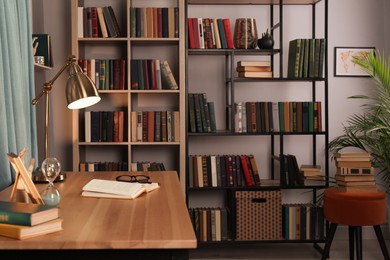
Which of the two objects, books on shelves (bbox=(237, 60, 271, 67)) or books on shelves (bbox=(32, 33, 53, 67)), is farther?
books on shelves (bbox=(237, 60, 271, 67))

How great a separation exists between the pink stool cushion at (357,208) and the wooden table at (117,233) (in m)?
1.91

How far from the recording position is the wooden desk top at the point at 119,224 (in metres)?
1.66

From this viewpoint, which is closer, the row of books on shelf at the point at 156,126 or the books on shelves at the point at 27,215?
the books on shelves at the point at 27,215

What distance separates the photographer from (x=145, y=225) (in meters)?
1.87

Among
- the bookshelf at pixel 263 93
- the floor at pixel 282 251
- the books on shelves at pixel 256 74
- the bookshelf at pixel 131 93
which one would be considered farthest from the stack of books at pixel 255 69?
the floor at pixel 282 251

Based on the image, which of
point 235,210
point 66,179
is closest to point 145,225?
point 66,179

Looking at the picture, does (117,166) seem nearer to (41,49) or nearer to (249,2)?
(41,49)

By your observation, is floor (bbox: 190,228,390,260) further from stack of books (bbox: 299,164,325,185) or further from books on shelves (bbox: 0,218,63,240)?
books on shelves (bbox: 0,218,63,240)

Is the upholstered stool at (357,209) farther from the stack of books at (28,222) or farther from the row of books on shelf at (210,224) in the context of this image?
the stack of books at (28,222)

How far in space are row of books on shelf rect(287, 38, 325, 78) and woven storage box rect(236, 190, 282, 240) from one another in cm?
94

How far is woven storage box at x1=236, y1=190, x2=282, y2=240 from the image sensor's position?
458 cm

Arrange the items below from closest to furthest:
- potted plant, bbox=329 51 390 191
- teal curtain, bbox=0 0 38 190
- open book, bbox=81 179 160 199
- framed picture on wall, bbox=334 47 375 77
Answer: open book, bbox=81 179 160 199 → teal curtain, bbox=0 0 38 190 → potted plant, bbox=329 51 390 191 → framed picture on wall, bbox=334 47 375 77

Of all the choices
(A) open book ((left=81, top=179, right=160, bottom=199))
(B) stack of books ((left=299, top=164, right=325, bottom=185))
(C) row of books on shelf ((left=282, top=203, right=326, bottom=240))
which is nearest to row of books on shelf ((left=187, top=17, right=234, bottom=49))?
(B) stack of books ((left=299, top=164, right=325, bottom=185))

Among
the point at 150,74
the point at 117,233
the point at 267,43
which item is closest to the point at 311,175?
the point at 267,43
